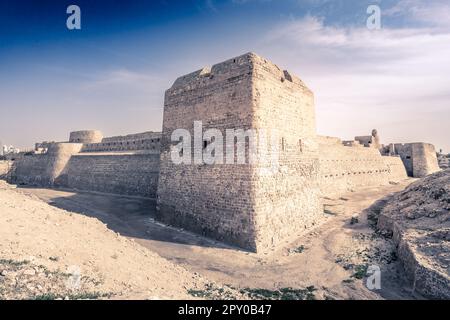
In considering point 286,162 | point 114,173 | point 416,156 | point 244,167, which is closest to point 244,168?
point 244,167

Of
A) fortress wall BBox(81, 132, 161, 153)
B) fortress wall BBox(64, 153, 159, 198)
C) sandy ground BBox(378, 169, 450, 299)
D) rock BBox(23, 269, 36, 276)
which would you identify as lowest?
sandy ground BBox(378, 169, 450, 299)

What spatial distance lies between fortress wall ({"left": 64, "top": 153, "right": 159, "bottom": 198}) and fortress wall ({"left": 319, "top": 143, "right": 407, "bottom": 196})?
558 inches

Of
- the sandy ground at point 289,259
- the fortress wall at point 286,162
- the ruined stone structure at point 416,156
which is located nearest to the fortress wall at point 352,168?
the ruined stone structure at point 416,156

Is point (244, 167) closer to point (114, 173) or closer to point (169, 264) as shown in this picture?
point (169, 264)

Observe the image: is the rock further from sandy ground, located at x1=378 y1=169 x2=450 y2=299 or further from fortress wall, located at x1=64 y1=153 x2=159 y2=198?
fortress wall, located at x1=64 y1=153 x2=159 y2=198

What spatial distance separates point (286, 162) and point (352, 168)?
1839 centimetres

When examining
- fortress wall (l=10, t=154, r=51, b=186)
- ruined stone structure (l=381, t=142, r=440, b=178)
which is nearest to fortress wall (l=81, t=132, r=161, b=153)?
fortress wall (l=10, t=154, r=51, b=186)

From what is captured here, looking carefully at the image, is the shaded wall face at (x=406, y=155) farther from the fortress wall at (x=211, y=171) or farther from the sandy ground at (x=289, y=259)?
the fortress wall at (x=211, y=171)

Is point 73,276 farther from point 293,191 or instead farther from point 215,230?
point 293,191

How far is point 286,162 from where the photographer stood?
1140 cm

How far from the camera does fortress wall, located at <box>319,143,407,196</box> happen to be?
73.1ft
